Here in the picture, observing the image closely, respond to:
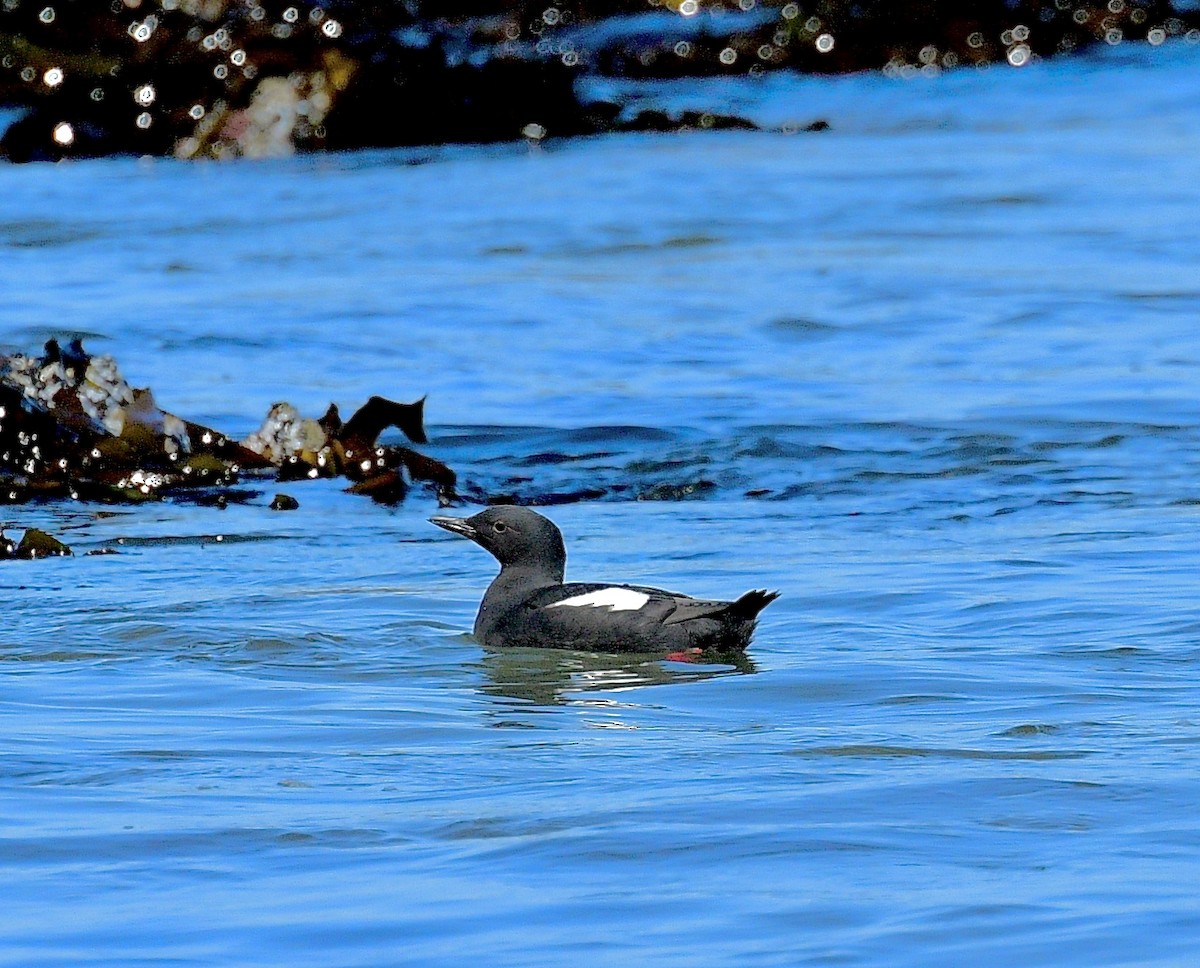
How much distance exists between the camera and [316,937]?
4.12 metres

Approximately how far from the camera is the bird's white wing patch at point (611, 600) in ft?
22.5

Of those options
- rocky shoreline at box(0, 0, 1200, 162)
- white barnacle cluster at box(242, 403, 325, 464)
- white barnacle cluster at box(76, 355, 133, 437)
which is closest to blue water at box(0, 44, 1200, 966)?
white barnacle cluster at box(242, 403, 325, 464)

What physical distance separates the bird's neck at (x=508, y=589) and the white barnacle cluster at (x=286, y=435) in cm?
256

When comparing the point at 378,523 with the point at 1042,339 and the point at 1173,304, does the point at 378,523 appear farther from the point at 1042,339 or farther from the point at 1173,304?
the point at 1173,304

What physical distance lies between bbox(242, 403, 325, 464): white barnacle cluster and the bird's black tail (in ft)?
11.7

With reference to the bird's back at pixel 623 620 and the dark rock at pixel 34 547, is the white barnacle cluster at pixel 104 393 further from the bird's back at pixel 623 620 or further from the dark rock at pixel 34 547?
the bird's back at pixel 623 620

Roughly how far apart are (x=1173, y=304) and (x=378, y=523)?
20.8 ft

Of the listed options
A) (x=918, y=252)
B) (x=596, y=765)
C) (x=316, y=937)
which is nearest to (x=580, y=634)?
(x=596, y=765)

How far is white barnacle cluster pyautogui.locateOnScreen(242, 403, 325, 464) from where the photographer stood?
9852mm

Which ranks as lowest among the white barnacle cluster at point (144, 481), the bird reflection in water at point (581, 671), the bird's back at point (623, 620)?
the bird reflection in water at point (581, 671)

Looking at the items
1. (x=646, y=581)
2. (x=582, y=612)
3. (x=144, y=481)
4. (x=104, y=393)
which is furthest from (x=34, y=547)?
(x=582, y=612)

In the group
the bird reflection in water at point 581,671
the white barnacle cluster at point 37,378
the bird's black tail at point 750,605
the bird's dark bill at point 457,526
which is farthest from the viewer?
the white barnacle cluster at point 37,378

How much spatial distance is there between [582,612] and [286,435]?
3.18 meters

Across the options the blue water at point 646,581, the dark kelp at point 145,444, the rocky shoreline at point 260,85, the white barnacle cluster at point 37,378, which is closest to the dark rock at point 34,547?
the blue water at point 646,581
